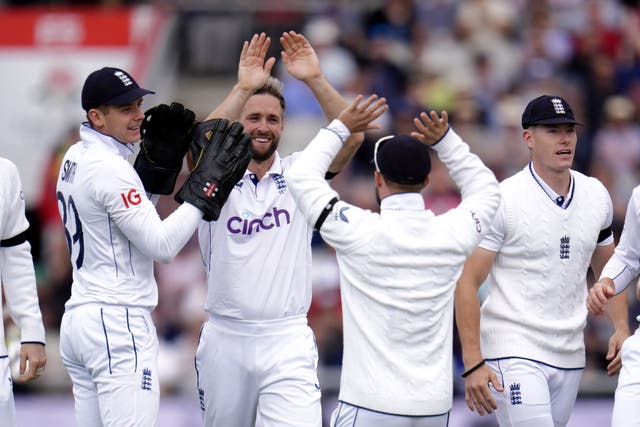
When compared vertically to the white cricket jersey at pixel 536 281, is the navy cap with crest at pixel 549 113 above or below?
above

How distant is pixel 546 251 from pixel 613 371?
86cm

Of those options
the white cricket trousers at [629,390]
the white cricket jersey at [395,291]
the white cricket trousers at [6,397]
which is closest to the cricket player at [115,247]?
the white cricket trousers at [6,397]

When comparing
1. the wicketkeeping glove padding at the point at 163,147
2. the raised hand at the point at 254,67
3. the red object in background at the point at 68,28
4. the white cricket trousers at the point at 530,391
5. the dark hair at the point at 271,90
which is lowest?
the white cricket trousers at the point at 530,391

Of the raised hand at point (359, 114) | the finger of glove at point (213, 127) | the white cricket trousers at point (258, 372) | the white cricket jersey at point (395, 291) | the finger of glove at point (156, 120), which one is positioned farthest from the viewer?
the white cricket trousers at point (258, 372)

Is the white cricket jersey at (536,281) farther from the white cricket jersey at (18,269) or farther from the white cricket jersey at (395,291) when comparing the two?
the white cricket jersey at (18,269)

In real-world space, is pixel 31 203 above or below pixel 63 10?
below

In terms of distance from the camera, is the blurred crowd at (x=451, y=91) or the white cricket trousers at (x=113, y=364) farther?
the blurred crowd at (x=451, y=91)

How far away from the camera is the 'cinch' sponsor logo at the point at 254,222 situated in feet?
26.6

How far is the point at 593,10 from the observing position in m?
17.8

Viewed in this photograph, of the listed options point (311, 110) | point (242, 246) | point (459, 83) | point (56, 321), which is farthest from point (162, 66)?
point (242, 246)

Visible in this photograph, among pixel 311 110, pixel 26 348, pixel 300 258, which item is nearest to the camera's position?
pixel 26 348

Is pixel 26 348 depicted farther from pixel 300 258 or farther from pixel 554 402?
pixel 554 402

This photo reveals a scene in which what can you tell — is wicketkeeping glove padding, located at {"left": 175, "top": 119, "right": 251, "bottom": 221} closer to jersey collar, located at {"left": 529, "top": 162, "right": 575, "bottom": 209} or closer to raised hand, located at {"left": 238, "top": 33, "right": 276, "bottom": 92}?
→ raised hand, located at {"left": 238, "top": 33, "right": 276, "bottom": 92}

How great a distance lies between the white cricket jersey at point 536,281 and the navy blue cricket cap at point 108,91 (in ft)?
7.60
